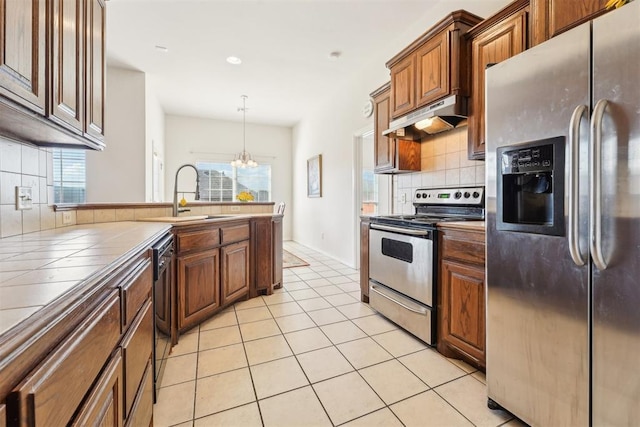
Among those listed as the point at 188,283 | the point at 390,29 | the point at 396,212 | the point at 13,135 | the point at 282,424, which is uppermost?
the point at 390,29

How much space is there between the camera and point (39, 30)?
111 centimetres

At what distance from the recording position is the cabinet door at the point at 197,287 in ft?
6.94

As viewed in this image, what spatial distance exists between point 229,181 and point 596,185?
6716 millimetres

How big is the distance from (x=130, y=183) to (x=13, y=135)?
10.2ft

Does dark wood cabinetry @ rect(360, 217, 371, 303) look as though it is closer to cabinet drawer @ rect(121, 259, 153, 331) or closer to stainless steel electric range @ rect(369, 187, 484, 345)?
stainless steel electric range @ rect(369, 187, 484, 345)

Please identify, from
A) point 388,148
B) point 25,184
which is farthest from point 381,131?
point 25,184

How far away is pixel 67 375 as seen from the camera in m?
0.57

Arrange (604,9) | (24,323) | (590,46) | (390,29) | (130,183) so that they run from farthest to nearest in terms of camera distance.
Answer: (130,183), (390,29), (604,9), (590,46), (24,323)

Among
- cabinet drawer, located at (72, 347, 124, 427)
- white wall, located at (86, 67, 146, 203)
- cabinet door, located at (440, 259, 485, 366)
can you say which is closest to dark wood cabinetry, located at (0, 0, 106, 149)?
cabinet drawer, located at (72, 347, 124, 427)

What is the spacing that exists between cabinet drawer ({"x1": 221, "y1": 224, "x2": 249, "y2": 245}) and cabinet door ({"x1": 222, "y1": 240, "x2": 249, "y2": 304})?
0.05m

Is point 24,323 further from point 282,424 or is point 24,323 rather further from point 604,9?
point 604,9

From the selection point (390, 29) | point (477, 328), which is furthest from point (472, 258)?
point (390, 29)

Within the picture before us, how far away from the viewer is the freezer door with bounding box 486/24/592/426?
111 centimetres

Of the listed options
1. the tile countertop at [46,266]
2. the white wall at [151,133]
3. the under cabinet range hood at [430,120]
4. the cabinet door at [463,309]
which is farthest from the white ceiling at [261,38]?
the tile countertop at [46,266]
